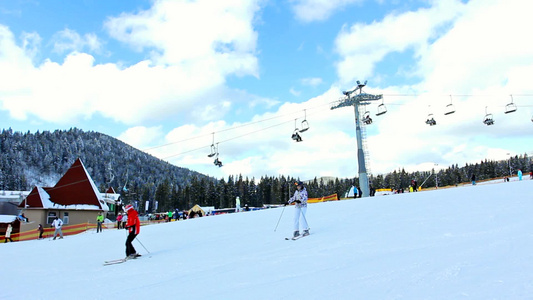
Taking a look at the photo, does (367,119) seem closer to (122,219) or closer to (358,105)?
(358,105)

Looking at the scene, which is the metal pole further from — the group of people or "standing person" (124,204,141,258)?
"standing person" (124,204,141,258)

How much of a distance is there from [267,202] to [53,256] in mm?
132986

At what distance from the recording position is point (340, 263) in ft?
20.7

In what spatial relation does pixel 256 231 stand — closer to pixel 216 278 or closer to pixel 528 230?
pixel 216 278

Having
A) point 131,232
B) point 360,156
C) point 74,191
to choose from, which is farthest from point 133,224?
point 74,191

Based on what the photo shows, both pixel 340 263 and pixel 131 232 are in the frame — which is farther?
pixel 131 232

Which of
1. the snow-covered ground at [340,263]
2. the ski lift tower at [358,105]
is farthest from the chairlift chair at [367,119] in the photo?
the snow-covered ground at [340,263]

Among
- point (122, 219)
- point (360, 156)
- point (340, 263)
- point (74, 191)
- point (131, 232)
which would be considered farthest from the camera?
point (74, 191)

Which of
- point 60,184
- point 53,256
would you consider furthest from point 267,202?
point 53,256

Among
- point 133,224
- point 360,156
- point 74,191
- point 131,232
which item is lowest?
point 131,232

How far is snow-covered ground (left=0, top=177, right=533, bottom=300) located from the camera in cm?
460

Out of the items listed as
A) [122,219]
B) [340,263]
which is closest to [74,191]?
[122,219]

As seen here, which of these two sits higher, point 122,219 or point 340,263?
point 340,263

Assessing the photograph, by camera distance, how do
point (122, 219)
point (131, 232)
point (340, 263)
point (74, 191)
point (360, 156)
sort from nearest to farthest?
point (340, 263), point (131, 232), point (122, 219), point (360, 156), point (74, 191)
